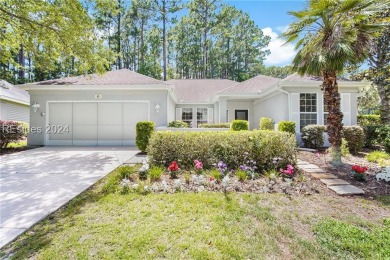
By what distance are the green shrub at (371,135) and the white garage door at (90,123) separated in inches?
474

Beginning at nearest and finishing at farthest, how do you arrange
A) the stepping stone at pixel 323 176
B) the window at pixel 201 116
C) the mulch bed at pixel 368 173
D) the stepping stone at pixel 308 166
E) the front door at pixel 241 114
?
the mulch bed at pixel 368 173, the stepping stone at pixel 323 176, the stepping stone at pixel 308 166, the front door at pixel 241 114, the window at pixel 201 116

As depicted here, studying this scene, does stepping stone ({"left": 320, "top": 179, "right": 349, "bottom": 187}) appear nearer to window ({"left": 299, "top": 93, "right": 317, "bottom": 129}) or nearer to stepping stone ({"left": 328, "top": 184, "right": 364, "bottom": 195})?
stepping stone ({"left": 328, "top": 184, "right": 364, "bottom": 195})

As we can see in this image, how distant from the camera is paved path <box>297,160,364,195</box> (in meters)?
4.58

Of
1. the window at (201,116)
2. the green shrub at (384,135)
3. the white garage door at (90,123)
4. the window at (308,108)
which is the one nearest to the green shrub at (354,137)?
the green shrub at (384,135)

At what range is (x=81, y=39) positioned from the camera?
904 cm

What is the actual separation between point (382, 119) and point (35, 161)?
19576 mm

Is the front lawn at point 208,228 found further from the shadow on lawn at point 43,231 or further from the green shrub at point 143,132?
the green shrub at point 143,132

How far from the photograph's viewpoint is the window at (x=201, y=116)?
18192mm

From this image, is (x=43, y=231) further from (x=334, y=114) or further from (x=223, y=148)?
(x=334, y=114)

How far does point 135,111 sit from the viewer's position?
12.2 metres

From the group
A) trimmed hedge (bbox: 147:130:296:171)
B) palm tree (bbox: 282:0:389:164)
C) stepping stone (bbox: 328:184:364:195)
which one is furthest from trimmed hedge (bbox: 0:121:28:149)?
stepping stone (bbox: 328:184:364:195)

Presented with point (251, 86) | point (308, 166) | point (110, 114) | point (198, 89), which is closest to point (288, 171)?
point (308, 166)

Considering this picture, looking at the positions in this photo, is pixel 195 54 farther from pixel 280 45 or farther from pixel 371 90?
pixel 280 45

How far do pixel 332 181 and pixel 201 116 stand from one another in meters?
13.6
